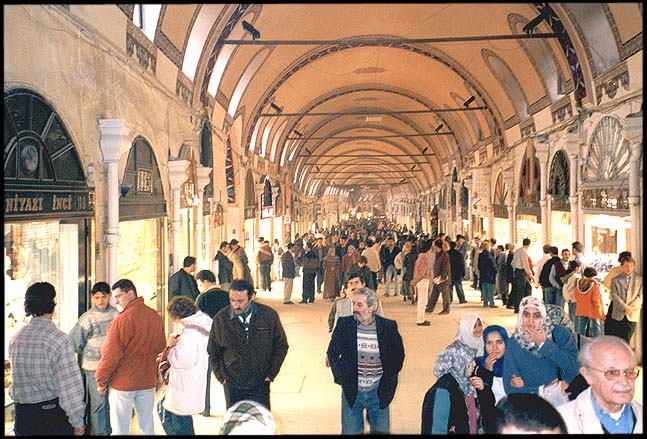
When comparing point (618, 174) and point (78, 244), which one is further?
point (618, 174)

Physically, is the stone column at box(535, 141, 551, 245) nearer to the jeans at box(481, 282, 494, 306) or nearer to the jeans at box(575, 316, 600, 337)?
the jeans at box(481, 282, 494, 306)

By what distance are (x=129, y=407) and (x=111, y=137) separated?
2918 mm

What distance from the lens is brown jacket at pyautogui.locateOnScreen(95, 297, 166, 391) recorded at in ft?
15.3

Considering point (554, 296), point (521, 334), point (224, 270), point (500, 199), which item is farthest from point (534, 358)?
point (500, 199)

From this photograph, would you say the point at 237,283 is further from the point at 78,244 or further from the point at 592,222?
the point at 592,222

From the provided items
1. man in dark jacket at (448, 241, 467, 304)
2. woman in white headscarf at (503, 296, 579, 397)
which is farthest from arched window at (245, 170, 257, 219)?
woman in white headscarf at (503, 296, 579, 397)

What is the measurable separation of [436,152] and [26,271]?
26449 millimetres

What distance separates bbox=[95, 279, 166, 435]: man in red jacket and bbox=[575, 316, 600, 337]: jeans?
5927mm

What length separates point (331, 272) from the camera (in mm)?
14406

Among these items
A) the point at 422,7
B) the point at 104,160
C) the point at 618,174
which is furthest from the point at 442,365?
the point at 422,7

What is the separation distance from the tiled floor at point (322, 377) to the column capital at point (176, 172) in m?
2.95

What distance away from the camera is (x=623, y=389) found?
2836 mm

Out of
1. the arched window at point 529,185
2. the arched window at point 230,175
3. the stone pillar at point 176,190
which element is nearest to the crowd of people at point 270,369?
the stone pillar at point 176,190

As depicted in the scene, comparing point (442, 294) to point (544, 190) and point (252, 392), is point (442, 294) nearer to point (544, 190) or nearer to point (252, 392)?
point (544, 190)
